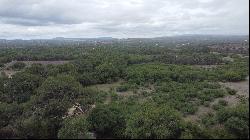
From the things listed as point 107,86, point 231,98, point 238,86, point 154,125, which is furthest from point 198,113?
point 107,86

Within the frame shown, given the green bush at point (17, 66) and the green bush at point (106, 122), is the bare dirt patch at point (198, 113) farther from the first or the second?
the green bush at point (17, 66)

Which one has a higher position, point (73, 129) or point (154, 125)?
point (73, 129)

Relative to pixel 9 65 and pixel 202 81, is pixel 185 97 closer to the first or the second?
pixel 202 81

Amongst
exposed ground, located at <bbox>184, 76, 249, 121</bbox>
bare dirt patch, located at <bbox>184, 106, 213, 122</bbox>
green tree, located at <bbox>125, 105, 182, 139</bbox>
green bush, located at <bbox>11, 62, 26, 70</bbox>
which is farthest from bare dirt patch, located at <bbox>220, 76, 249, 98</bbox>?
green bush, located at <bbox>11, 62, 26, 70</bbox>

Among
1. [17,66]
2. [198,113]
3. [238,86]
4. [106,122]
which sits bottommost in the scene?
[17,66]

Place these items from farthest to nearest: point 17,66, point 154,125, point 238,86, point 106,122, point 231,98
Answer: point 17,66 < point 238,86 < point 231,98 < point 106,122 < point 154,125

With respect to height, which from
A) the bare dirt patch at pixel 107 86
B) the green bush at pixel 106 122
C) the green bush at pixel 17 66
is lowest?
the bare dirt patch at pixel 107 86

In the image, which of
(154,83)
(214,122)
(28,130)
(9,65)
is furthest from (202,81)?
(9,65)

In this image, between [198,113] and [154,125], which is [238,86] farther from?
[154,125]

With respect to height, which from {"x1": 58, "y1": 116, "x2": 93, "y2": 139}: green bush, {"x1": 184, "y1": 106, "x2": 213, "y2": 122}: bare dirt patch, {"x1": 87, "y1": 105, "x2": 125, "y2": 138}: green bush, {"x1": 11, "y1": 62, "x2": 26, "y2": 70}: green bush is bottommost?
{"x1": 11, "y1": 62, "x2": 26, "y2": 70}: green bush

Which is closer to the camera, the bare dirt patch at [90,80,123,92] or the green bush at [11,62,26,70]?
the bare dirt patch at [90,80,123,92]

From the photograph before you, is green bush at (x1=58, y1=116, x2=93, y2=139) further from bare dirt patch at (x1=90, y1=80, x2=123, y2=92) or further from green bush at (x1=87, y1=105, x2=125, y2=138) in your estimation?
bare dirt patch at (x1=90, y1=80, x2=123, y2=92)

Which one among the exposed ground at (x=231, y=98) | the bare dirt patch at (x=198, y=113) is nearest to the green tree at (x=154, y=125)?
the bare dirt patch at (x=198, y=113)
